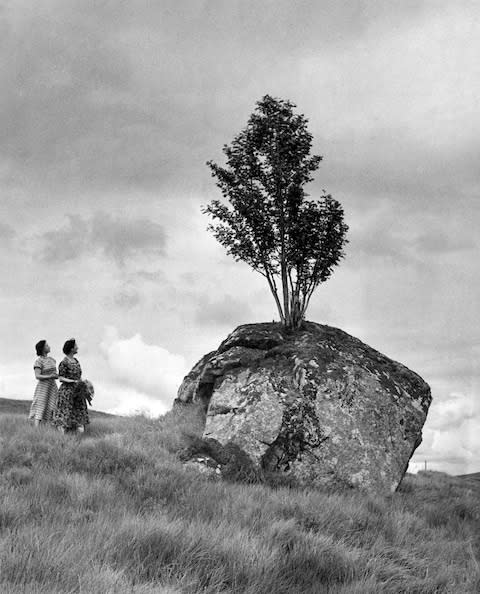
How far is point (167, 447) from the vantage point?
14320mm

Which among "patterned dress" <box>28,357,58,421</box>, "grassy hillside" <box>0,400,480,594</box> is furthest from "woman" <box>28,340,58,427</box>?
"grassy hillside" <box>0,400,480,594</box>

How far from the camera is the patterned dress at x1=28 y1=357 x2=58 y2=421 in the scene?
16.0 m

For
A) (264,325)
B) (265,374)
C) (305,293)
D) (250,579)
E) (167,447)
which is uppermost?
(305,293)

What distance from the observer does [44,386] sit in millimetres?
16469

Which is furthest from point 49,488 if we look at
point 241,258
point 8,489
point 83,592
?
point 241,258

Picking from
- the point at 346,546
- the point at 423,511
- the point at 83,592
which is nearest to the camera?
the point at 83,592

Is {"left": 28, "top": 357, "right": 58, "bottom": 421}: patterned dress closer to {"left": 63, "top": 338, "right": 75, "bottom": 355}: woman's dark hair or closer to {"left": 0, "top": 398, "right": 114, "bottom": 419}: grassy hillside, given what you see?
{"left": 63, "top": 338, "right": 75, "bottom": 355}: woman's dark hair

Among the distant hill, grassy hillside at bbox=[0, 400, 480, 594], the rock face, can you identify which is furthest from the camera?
the distant hill

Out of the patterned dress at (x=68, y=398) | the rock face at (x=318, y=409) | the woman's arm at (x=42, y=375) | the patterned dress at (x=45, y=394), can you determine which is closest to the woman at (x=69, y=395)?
the patterned dress at (x=68, y=398)

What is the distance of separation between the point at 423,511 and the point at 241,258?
9205 millimetres

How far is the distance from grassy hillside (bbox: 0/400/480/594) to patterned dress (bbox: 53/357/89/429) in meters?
1.71

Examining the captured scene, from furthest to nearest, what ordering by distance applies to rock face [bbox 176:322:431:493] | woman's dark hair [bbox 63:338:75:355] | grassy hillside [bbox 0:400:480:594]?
woman's dark hair [bbox 63:338:75:355]
rock face [bbox 176:322:431:493]
grassy hillside [bbox 0:400:480:594]

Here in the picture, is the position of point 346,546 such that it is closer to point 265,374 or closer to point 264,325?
point 265,374

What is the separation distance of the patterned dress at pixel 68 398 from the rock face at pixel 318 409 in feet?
11.7
